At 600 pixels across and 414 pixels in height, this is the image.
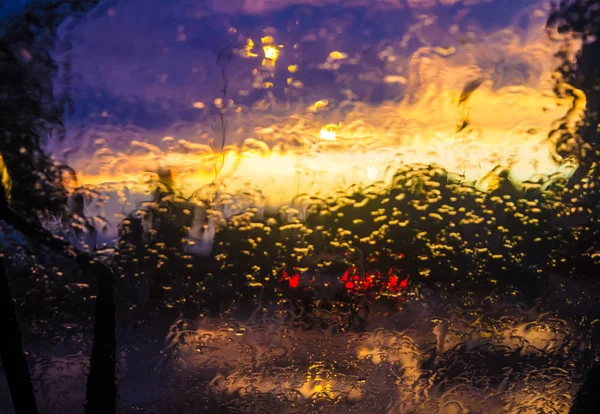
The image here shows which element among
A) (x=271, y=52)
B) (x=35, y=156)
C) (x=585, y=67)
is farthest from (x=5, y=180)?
(x=585, y=67)

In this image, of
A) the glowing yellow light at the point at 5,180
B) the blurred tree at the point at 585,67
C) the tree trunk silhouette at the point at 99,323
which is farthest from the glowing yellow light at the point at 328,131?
the glowing yellow light at the point at 5,180

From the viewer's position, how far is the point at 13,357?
370 cm

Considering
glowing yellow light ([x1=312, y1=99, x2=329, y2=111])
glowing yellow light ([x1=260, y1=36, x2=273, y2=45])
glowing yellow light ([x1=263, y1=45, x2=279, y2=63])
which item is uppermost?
glowing yellow light ([x1=260, y1=36, x2=273, y2=45])

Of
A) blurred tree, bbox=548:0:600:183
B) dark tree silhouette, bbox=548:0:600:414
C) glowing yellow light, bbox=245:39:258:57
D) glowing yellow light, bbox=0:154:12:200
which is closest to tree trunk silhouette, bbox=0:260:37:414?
glowing yellow light, bbox=0:154:12:200

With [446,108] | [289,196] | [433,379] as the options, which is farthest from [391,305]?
[446,108]

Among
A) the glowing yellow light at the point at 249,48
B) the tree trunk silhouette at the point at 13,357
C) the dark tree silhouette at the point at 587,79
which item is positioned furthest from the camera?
the dark tree silhouette at the point at 587,79

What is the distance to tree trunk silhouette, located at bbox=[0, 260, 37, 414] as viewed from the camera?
3664mm

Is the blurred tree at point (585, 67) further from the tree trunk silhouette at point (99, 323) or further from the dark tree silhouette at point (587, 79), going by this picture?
the tree trunk silhouette at point (99, 323)

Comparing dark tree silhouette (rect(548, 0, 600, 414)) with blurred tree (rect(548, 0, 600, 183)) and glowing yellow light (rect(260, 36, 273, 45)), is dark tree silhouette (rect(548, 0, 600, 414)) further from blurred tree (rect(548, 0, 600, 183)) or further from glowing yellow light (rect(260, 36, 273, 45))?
glowing yellow light (rect(260, 36, 273, 45))

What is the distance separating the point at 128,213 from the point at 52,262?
53 centimetres

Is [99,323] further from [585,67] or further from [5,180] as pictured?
[585,67]

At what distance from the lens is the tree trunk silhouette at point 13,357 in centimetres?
366

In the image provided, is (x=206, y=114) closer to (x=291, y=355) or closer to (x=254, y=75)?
(x=254, y=75)

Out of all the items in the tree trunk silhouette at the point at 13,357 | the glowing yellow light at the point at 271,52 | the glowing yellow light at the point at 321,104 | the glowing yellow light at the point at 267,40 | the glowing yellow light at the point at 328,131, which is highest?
the glowing yellow light at the point at 267,40
